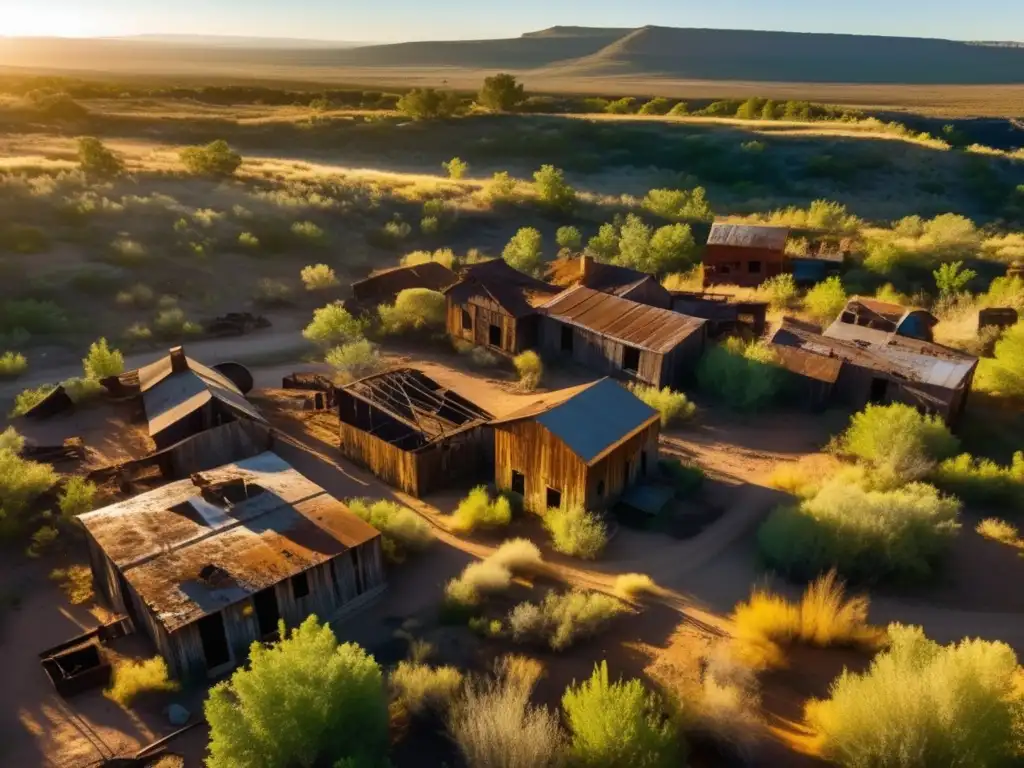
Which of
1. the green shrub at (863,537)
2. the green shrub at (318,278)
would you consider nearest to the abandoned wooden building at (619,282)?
the green shrub at (318,278)

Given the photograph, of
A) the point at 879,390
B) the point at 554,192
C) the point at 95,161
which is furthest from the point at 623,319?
the point at 95,161

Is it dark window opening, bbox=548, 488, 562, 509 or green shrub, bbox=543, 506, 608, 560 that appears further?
dark window opening, bbox=548, 488, 562, 509

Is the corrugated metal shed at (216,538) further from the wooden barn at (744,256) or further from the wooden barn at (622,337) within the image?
the wooden barn at (744,256)

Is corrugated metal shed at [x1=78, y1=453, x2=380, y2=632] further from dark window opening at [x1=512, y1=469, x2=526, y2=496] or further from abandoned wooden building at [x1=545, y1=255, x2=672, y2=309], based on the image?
abandoned wooden building at [x1=545, y1=255, x2=672, y2=309]

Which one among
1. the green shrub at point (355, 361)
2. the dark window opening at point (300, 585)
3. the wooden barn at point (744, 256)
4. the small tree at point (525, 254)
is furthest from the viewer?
the small tree at point (525, 254)

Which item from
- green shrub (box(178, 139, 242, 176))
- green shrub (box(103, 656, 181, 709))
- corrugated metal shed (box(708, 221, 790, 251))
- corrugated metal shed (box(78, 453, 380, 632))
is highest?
green shrub (box(178, 139, 242, 176))

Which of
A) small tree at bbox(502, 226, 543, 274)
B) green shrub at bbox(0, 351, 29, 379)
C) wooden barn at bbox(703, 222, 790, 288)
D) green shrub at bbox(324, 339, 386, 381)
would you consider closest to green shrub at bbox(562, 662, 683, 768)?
green shrub at bbox(324, 339, 386, 381)

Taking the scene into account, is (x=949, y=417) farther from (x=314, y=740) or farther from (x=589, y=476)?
(x=314, y=740)
